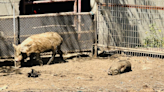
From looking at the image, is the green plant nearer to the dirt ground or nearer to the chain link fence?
the dirt ground

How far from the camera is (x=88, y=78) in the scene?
10.6 metres

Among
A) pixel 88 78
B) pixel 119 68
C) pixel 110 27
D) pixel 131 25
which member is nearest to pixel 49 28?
pixel 110 27

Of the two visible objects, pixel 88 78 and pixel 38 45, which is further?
pixel 38 45

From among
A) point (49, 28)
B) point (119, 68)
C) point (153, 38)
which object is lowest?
point (119, 68)

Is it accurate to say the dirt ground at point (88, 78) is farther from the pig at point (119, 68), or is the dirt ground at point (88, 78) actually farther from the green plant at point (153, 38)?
the green plant at point (153, 38)

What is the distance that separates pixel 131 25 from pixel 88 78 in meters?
3.68

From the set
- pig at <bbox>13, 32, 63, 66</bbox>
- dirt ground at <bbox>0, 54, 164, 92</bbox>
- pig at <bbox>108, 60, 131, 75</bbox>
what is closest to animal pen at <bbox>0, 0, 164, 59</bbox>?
pig at <bbox>13, 32, 63, 66</bbox>

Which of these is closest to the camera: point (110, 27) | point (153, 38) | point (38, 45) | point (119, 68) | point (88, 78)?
point (88, 78)

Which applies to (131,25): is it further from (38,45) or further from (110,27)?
(38,45)

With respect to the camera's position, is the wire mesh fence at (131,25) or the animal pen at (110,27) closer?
the animal pen at (110,27)

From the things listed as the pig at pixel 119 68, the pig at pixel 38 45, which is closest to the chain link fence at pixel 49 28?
the pig at pixel 38 45

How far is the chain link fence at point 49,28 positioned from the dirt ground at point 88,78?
2.00 feet

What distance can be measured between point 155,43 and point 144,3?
1606 millimetres

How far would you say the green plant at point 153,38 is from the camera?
42.3ft
